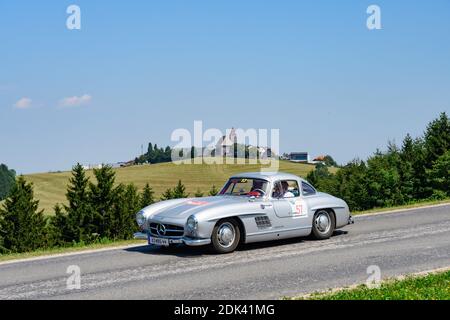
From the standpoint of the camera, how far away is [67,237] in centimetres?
6538

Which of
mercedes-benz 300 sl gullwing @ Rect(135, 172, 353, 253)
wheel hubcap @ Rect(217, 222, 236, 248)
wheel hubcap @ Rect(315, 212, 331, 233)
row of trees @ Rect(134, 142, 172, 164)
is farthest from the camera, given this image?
row of trees @ Rect(134, 142, 172, 164)

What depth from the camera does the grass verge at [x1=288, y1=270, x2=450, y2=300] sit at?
23.7 feet

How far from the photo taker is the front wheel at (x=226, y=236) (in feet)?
37.0

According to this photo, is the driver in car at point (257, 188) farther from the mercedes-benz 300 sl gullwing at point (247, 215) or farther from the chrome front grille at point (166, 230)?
the chrome front grille at point (166, 230)

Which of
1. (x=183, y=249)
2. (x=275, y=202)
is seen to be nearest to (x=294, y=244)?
(x=275, y=202)

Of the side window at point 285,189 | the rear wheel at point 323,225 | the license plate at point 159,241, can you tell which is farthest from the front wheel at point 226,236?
the rear wheel at point 323,225

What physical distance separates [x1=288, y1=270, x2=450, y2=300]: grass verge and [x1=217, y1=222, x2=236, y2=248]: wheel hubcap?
12.1 ft

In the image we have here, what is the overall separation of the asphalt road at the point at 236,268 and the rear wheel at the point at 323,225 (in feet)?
0.76

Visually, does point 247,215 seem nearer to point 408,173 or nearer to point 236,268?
point 236,268

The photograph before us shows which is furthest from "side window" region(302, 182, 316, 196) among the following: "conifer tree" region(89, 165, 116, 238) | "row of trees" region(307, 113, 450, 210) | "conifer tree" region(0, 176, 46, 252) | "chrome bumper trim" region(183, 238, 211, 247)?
"conifer tree" region(89, 165, 116, 238)

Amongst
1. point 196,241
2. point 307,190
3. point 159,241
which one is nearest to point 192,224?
point 196,241

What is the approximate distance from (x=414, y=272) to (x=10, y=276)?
6430 mm

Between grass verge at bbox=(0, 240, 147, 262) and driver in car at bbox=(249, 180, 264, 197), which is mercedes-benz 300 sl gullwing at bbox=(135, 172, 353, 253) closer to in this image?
driver in car at bbox=(249, 180, 264, 197)
